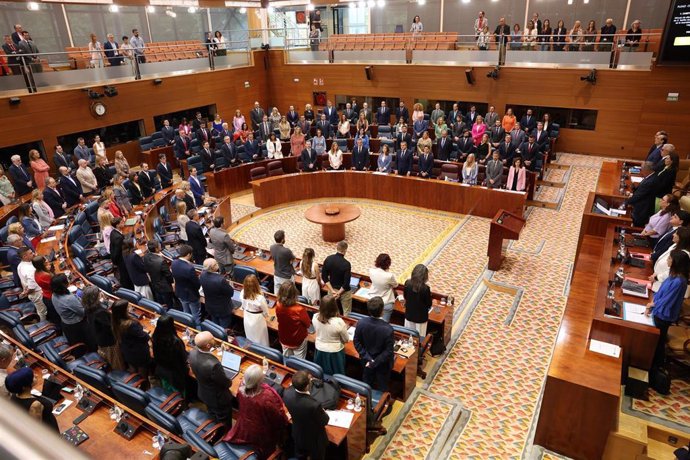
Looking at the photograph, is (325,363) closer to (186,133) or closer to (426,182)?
(426,182)

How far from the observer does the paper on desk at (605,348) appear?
17.6ft

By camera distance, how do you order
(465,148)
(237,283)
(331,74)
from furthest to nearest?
(331,74), (465,148), (237,283)

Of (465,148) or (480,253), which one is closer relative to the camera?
(480,253)

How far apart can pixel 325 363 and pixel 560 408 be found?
8.49 feet

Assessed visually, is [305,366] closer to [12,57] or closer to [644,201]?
[644,201]

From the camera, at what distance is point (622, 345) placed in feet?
18.2

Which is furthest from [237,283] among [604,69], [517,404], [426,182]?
[604,69]

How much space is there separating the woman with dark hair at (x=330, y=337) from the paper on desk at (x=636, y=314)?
10.8ft

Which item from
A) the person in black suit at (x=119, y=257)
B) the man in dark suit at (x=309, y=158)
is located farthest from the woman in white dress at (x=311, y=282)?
the man in dark suit at (x=309, y=158)

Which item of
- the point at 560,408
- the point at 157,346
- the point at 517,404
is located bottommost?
the point at 517,404

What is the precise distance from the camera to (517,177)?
1124 centimetres

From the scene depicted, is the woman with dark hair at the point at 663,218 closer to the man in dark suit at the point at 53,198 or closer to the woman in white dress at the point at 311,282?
the woman in white dress at the point at 311,282

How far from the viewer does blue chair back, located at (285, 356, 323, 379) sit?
16.8 ft

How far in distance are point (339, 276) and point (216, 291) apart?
65.1 inches
